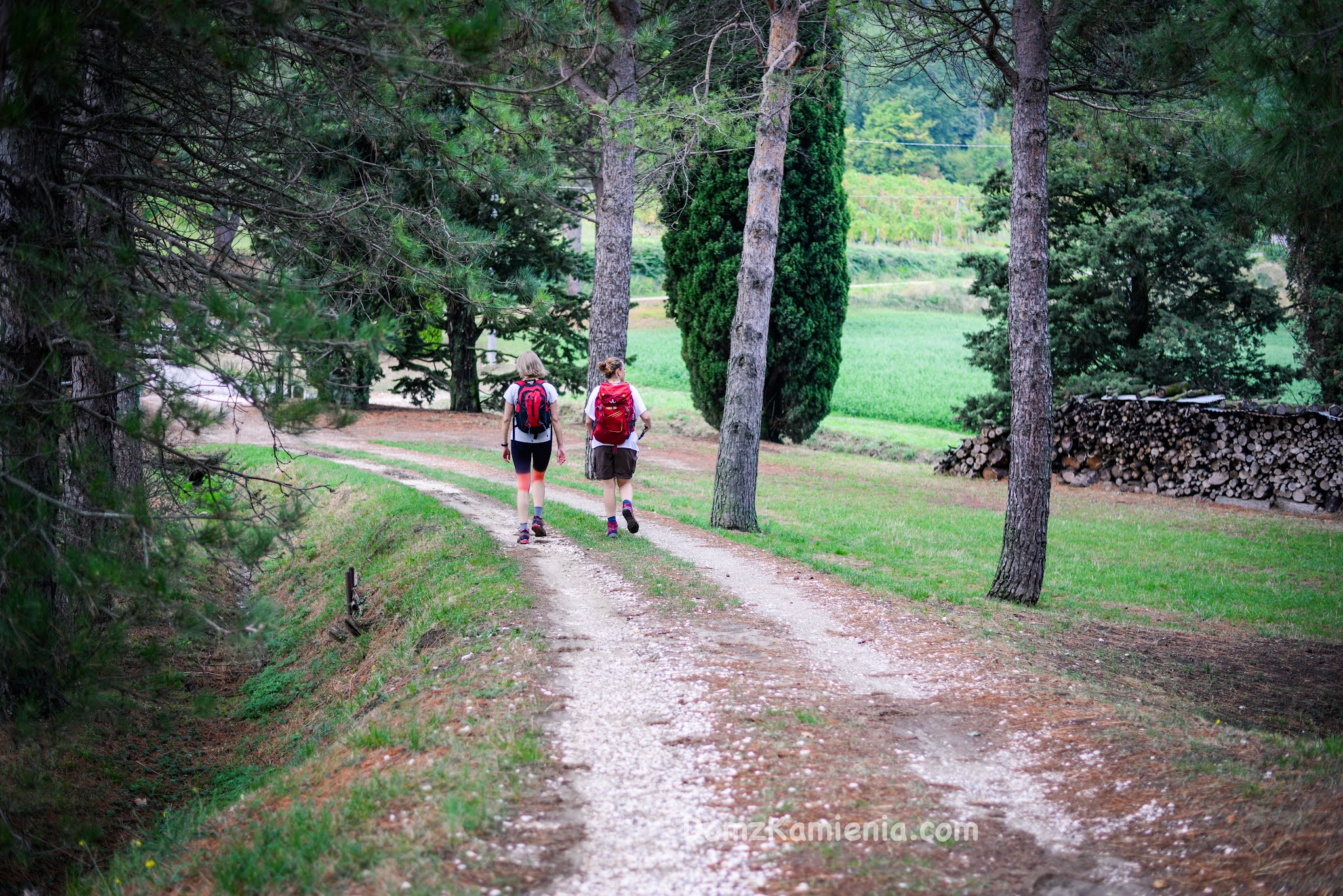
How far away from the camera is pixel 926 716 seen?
563cm

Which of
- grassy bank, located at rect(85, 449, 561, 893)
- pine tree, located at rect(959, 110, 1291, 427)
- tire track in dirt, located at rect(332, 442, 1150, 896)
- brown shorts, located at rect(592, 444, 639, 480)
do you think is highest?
pine tree, located at rect(959, 110, 1291, 427)

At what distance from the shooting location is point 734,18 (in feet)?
42.1

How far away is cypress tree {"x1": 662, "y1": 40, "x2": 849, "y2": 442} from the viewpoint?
2250cm

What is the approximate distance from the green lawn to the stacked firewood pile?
0.72 m

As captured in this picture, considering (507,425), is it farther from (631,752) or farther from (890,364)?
(890,364)

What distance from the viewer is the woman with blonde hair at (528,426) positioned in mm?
9531

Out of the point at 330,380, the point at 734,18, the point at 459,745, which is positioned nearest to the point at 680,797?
the point at 459,745

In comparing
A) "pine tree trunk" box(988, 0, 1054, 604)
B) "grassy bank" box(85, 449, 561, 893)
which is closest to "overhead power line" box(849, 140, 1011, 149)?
"pine tree trunk" box(988, 0, 1054, 604)

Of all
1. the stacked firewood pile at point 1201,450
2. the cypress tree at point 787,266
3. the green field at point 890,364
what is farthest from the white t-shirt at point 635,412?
the green field at point 890,364

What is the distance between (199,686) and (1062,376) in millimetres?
18690

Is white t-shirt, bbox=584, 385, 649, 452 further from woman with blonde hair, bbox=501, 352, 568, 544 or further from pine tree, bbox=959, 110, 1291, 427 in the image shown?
pine tree, bbox=959, 110, 1291, 427

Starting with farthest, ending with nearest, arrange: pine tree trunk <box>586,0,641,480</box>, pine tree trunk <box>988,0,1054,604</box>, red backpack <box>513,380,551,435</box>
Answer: pine tree trunk <box>586,0,641,480</box>
red backpack <box>513,380,551,435</box>
pine tree trunk <box>988,0,1054,604</box>

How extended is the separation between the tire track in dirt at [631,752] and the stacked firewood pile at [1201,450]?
42.4 feet

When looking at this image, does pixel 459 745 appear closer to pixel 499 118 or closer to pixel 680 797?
pixel 680 797
